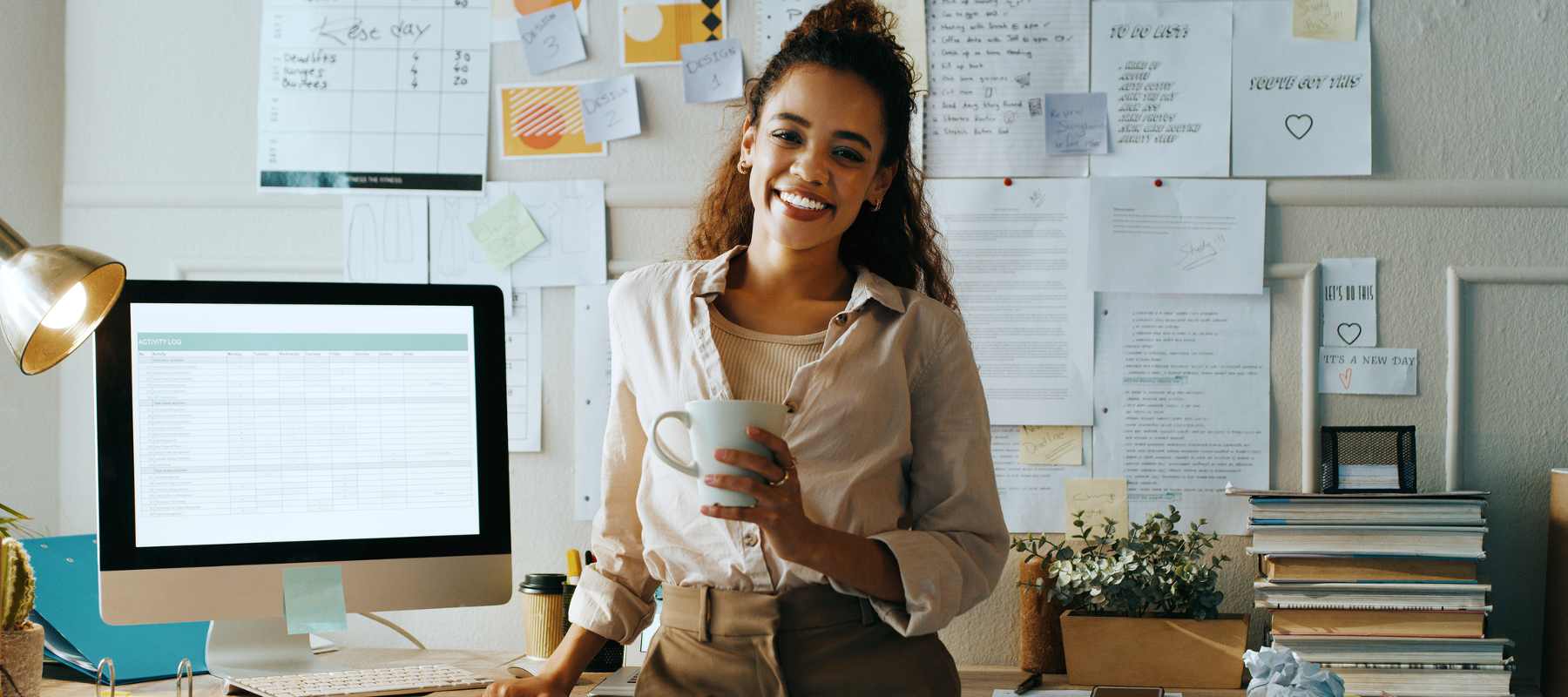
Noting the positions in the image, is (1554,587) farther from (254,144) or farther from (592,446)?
(254,144)

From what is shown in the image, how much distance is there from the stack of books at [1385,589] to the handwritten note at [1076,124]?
0.53 meters

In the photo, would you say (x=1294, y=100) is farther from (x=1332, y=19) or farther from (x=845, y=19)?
(x=845, y=19)

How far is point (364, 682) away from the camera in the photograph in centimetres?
129

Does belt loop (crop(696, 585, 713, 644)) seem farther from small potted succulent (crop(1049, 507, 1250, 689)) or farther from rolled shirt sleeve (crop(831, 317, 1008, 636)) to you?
small potted succulent (crop(1049, 507, 1250, 689))

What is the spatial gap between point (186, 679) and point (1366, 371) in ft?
5.02

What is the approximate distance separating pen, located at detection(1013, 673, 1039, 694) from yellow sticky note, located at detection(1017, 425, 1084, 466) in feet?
1.03

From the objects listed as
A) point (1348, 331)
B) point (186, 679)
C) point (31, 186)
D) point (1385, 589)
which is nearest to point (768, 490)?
point (186, 679)

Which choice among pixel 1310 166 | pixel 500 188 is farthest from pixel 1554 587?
pixel 500 188

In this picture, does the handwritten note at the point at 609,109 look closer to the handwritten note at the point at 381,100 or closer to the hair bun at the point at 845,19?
the handwritten note at the point at 381,100

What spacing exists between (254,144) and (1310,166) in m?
1.52

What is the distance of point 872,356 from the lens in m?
1.16

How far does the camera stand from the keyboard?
125cm

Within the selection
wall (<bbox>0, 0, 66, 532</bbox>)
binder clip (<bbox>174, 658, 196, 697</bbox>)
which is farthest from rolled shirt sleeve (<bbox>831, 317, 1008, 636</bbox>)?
wall (<bbox>0, 0, 66, 532</bbox>)

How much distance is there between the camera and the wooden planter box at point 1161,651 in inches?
60.4
